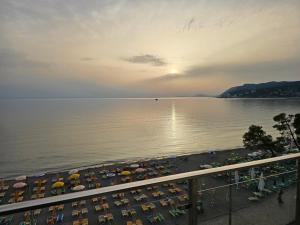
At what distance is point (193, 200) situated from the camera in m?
1.29

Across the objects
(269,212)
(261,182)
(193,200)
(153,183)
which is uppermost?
(153,183)

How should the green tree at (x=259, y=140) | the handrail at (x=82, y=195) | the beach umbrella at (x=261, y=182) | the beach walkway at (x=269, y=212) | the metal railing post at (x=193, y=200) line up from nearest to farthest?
the handrail at (x=82, y=195) → the metal railing post at (x=193, y=200) → the beach walkway at (x=269, y=212) → the beach umbrella at (x=261, y=182) → the green tree at (x=259, y=140)

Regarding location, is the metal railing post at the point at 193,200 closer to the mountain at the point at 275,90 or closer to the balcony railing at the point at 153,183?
the balcony railing at the point at 153,183

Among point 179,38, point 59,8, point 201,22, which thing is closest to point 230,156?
point 179,38

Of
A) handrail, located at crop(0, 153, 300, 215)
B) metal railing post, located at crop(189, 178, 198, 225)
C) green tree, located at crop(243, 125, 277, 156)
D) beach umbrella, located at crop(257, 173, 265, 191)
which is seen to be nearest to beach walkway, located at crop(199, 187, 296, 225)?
beach umbrella, located at crop(257, 173, 265, 191)

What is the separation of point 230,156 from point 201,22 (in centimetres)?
1732

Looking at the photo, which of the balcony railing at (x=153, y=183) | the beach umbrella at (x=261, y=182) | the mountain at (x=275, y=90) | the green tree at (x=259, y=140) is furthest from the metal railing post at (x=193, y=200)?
the mountain at (x=275, y=90)

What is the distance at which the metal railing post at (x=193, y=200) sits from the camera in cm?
126

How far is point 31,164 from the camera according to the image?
22594 millimetres

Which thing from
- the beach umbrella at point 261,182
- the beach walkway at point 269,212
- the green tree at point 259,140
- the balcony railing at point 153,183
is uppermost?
the balcony railing at point 153,183

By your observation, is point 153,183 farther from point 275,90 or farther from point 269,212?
point 275,90

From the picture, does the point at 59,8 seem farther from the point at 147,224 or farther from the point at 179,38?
the point at 147,224

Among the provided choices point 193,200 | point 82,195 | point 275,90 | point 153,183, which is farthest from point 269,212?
point 275,90

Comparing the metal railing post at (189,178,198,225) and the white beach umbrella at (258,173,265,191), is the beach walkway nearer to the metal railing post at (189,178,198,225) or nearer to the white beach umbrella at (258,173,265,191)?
the white beach umbrella at (258,173,265,191)
